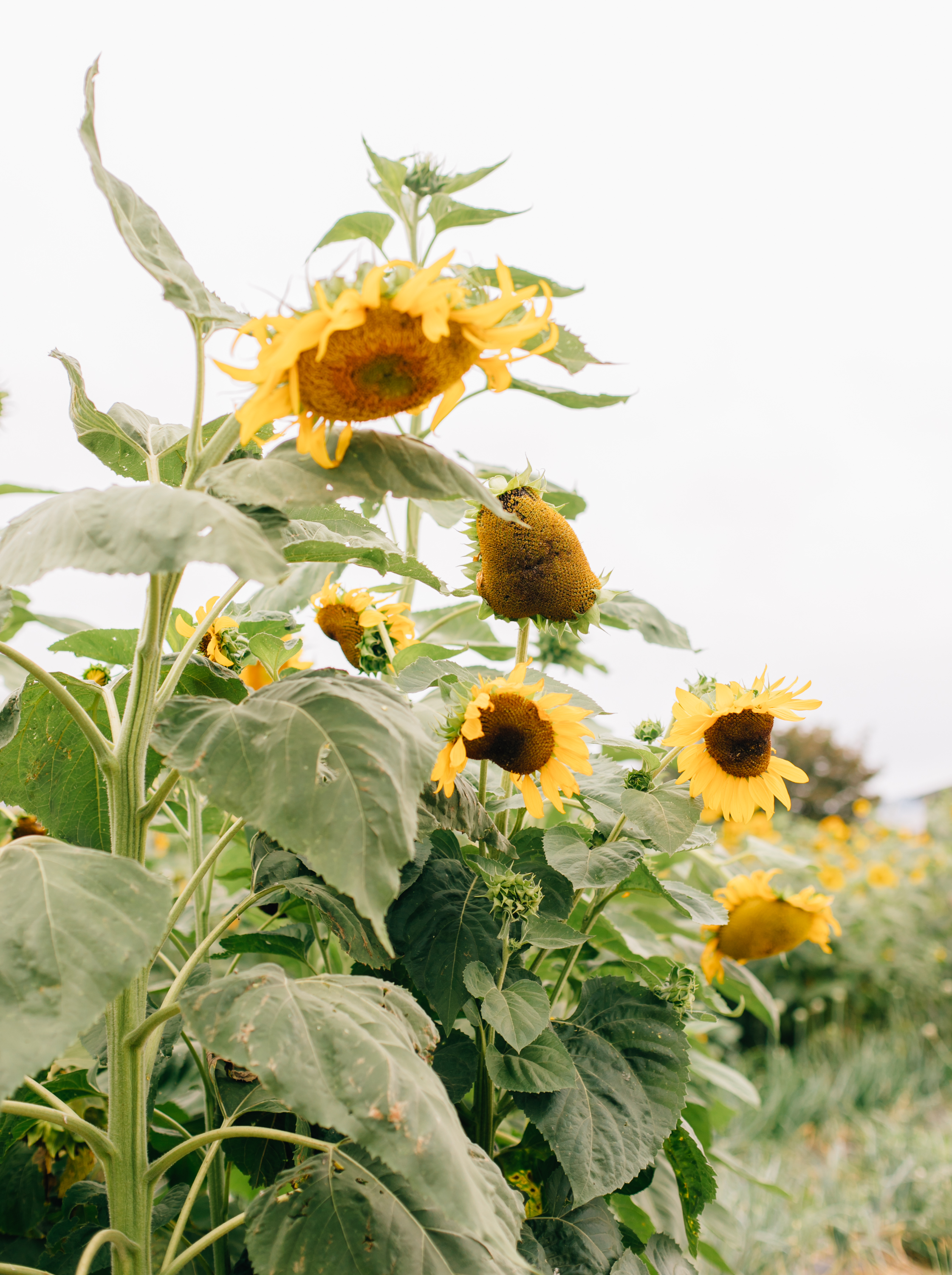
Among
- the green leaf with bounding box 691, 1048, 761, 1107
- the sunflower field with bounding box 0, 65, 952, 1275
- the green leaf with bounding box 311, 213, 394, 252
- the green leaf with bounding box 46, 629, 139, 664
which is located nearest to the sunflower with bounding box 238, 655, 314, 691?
the sunflower field with bounding box 0, 65, 952, 1275

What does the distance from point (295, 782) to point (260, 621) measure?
501 mm

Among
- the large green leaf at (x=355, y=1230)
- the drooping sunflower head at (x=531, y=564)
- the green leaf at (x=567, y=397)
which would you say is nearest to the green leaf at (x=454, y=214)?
the green leaf at (x=567, y=397)

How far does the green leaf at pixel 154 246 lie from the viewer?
2.16ft

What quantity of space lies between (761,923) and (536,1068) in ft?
2.08

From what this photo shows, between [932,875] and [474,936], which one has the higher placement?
[474,936]

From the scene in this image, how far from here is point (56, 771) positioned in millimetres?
836

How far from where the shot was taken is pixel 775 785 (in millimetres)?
979

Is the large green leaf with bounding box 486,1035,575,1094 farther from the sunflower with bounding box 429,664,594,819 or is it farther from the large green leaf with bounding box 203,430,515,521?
the large green leaf with bounding box 203,430,515,521

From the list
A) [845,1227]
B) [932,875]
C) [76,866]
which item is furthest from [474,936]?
[932,875]

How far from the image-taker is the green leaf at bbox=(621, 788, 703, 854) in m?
0.84

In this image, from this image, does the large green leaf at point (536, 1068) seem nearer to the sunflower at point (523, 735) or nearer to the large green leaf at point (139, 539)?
the sunflower at point (523, 735)

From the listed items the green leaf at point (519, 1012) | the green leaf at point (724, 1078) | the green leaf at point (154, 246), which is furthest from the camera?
the green leaf at point (724, 1078)

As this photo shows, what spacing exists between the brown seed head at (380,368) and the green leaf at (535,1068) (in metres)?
0.55

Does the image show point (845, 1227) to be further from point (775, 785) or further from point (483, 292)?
point (483, 292)
